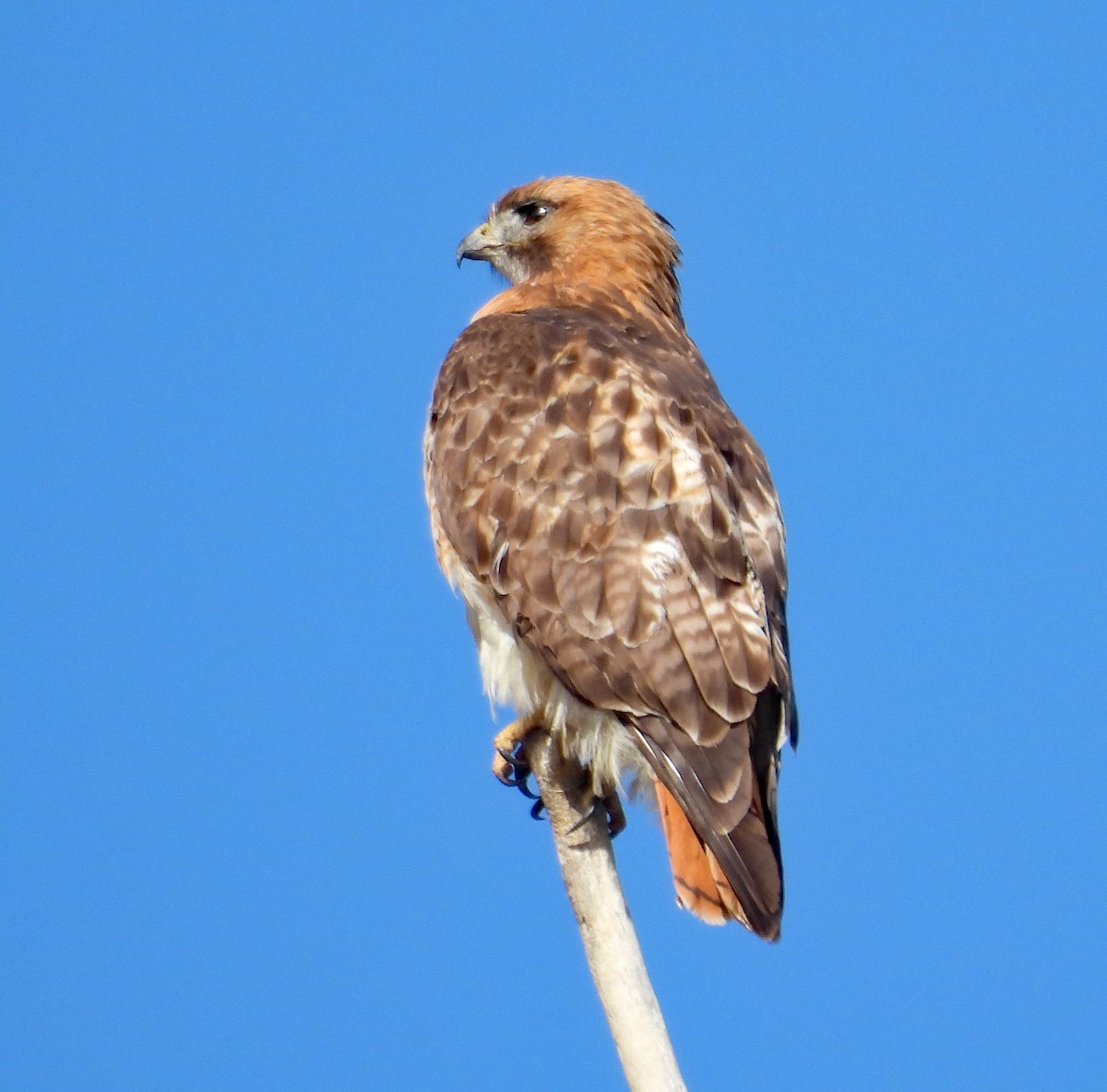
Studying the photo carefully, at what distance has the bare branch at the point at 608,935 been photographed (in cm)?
371

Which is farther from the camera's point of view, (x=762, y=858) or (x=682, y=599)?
(x=682, y=599)

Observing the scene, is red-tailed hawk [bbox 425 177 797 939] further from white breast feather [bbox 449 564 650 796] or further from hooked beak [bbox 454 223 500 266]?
hooked beak [bbox 454 223 500 266]

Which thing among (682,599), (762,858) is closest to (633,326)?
(682,599)

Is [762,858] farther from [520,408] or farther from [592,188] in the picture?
[592,188]

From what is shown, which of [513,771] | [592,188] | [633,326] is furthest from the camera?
[592,188]

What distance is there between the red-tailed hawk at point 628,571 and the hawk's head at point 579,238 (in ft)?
1.84

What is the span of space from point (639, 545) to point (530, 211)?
2008 mm

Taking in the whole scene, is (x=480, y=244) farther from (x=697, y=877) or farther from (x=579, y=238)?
(x=697, y=877)

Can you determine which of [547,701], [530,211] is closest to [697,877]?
[547,701]

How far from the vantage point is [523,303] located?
5648 millimetres

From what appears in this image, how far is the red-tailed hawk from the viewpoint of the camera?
427cm

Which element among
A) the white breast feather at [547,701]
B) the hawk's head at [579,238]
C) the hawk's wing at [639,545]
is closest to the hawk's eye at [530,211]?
the hawk's head at [579,238]

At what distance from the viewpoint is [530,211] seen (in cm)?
613

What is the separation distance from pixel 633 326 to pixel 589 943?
2.20 meters
